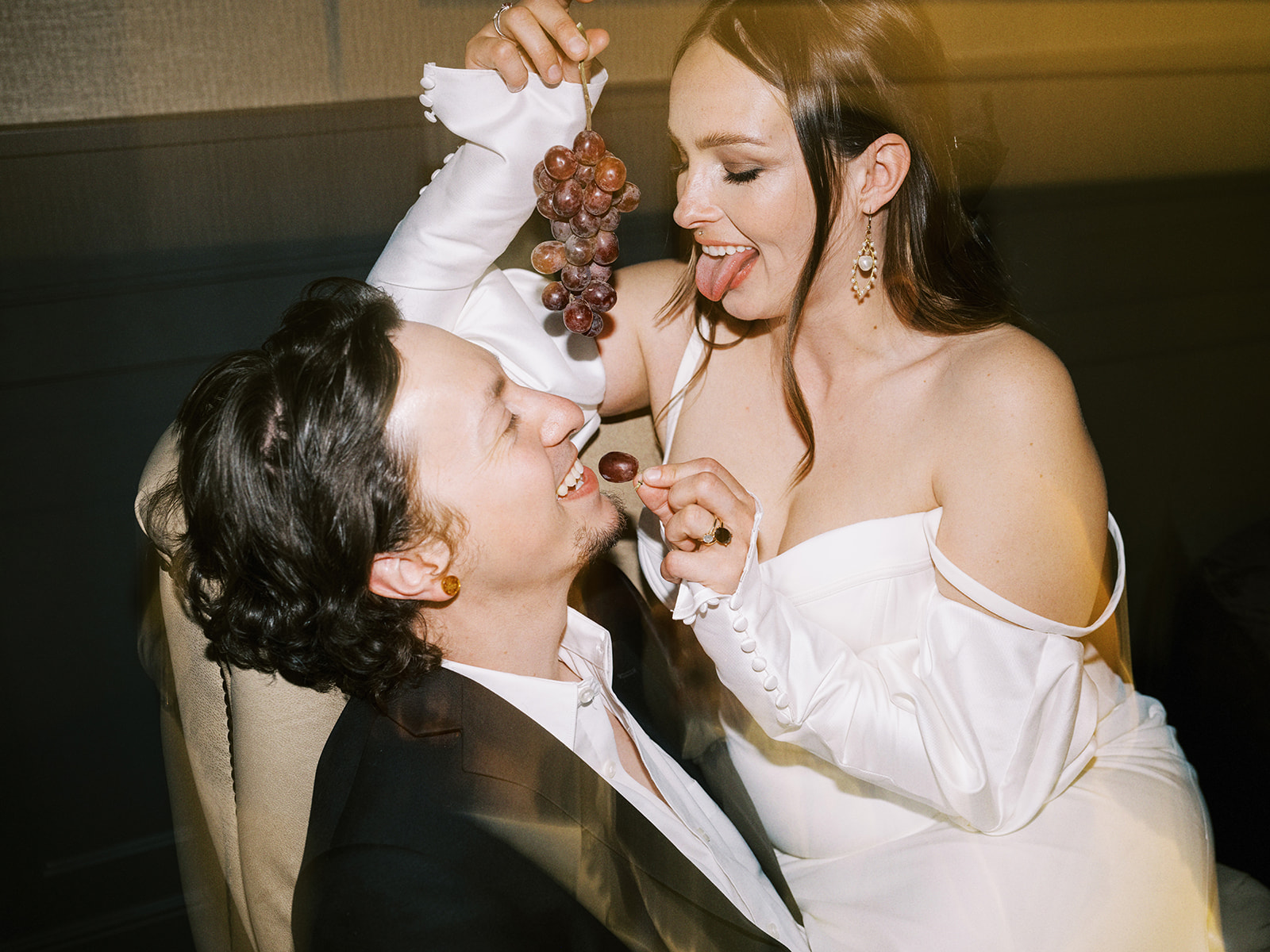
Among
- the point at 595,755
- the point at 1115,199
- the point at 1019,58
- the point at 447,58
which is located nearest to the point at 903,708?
the point at 595,755

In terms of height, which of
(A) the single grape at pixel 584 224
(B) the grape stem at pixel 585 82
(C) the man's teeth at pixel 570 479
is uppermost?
(B) the grape stem at pixel 585 82

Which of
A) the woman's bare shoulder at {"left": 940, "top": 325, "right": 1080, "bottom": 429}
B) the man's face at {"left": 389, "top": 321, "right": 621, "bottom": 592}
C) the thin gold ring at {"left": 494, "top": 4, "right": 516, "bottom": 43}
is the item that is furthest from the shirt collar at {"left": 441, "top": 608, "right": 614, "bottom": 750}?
the thin gold ring at {"left": 494, "top": 4, "right": 516, "bottom": 43}

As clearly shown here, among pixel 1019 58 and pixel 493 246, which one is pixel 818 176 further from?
pixel 1019 58

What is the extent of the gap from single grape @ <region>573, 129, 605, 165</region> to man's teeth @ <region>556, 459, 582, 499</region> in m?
0.37

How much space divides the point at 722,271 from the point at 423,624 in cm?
59

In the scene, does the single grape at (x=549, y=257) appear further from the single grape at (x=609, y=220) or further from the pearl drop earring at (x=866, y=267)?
the pearl drop earring at (x=866, y=267)

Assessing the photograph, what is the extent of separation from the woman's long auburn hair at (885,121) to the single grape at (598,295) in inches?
12.8

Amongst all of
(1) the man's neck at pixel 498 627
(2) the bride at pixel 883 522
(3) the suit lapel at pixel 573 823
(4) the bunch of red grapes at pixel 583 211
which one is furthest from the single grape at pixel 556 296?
(3) the suit lapel at pixel 573 823

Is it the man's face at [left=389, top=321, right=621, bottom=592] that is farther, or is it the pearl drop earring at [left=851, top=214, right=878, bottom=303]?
the pearl drop earring at [left=851, top=214, right=878, bottom=303]

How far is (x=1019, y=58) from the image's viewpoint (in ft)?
4.46

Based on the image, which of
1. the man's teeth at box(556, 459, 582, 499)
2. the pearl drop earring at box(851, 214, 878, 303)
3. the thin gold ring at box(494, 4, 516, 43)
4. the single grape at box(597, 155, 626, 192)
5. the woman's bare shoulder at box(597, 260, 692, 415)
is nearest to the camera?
the single grape at box(597, 155, 626, 192)

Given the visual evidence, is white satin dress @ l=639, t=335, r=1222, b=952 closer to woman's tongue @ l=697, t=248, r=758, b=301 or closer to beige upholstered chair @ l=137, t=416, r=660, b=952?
woman's tongue @ l=697, t=248, r=758, b=301

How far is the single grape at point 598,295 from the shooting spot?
2.81ft

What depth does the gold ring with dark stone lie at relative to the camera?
90 centimetres
